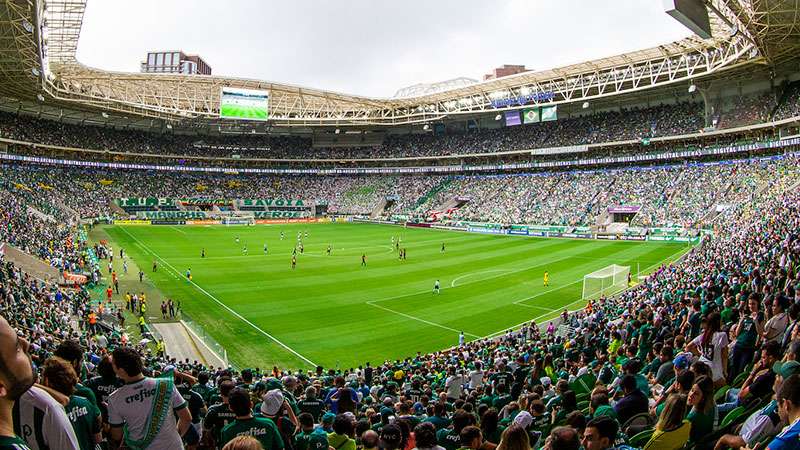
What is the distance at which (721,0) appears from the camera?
110ft

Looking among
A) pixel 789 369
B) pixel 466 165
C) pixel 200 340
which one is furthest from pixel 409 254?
pixel 466 165

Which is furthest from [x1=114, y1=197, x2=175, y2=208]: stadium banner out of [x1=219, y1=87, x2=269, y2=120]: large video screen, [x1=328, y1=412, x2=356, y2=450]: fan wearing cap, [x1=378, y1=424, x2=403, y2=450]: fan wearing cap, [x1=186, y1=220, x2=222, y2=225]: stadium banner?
[x1=378, y1=424, x2=403, y2=450]: fan wearing cap

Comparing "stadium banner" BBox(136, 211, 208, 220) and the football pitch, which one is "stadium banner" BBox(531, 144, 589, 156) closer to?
the football pitch

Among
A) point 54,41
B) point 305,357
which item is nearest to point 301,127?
point 54,41

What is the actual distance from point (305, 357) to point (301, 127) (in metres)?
79.8

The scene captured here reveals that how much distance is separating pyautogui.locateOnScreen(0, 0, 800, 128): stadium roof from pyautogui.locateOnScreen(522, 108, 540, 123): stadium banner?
1.45 metres

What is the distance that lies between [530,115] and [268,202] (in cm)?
4697

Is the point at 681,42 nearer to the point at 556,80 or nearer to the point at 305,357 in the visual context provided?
the point at 556,80

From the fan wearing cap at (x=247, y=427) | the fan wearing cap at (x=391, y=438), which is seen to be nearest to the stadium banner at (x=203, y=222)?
the fan wearing cap at (x=391, y=438)

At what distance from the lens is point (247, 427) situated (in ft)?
16.2

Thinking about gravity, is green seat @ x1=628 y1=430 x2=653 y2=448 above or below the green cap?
below

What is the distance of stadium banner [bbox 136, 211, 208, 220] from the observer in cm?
7838

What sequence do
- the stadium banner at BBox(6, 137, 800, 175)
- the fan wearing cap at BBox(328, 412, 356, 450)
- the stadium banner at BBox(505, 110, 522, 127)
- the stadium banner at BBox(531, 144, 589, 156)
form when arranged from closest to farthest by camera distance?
the fan wearing cap at BBox(328, 412, 356, 450) < the stadium banner at BBox(6, 137, 800, 175) < the stadium banner at BBox(531, 144, 589, 156) < the stadium banner at BBox(505, 110, 522, 127)

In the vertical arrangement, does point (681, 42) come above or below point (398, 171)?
above
